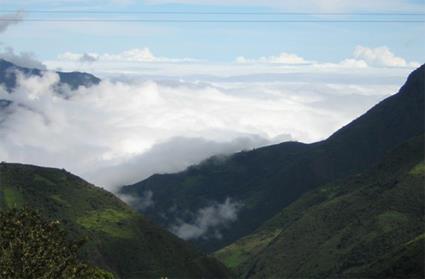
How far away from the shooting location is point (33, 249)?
49.6m

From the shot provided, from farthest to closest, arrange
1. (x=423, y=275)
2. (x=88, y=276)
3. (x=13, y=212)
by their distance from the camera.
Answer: (x=423, y=275) → (x=88, y=276) → (x=13, y=212)

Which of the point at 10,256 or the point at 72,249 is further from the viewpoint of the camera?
the point at 72,249

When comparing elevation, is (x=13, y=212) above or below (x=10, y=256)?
above

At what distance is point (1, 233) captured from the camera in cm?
5056

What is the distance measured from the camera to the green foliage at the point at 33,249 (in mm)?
48625

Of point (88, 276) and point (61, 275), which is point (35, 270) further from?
point (88, 276)

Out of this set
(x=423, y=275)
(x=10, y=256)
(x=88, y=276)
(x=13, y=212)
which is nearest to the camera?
(x=10, y=256)

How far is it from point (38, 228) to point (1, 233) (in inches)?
110

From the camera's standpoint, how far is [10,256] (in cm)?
4859

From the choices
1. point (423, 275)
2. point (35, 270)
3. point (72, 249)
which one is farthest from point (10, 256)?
point (423, 275)

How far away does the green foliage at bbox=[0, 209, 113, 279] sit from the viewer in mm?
48625

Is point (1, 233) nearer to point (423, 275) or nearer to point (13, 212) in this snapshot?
point (13, 212)

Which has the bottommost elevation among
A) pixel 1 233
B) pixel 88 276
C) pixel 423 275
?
pixel 423 275

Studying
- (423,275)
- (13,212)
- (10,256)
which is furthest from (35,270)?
(423,275)
